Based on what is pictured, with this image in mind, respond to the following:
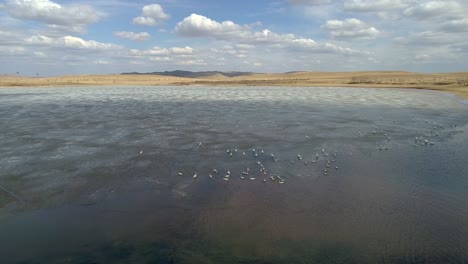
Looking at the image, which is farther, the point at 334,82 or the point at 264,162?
the point at 334,82

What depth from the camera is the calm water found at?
28.6 feet

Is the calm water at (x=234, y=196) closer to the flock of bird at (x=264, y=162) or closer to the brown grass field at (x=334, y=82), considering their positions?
the flock of bird at (x=264, y=162)

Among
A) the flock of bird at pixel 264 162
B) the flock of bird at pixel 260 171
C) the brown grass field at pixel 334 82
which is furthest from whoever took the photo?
the brown grass field at pixel 334 82

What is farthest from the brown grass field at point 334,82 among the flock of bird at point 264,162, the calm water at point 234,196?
the calm water at point 234,196

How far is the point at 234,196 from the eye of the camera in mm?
12164

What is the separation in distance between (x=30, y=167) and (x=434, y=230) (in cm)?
1506

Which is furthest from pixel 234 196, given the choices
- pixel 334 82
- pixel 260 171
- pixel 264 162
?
pixel 334 82

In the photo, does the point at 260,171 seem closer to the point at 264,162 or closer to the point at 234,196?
the point at 264,162

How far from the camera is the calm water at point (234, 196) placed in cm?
873

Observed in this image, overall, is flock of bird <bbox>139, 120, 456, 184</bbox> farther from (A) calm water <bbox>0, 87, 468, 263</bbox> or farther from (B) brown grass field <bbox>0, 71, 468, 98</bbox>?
(B) brown grass field <bbox>0, 71, 468, 98</bbox>

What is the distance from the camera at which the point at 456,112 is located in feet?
107

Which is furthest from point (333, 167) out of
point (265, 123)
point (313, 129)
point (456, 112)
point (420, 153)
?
point (456, 112)

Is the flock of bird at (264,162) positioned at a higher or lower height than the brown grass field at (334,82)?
lower

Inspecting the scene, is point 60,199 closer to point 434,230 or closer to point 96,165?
point 96,165
